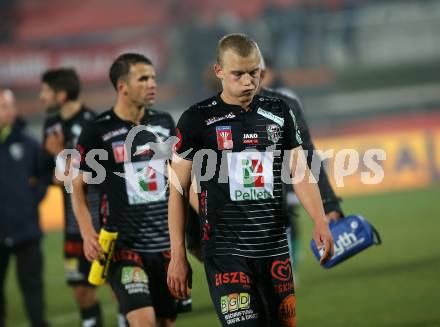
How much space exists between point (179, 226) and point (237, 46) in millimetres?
1072

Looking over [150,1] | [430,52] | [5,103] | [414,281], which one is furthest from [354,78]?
[5,103]

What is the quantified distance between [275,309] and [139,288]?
1.48 metres

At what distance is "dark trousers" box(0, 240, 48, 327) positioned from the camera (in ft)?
32.0

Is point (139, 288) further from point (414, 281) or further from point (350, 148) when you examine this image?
point (350, 148)

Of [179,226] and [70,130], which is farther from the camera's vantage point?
[70,130]

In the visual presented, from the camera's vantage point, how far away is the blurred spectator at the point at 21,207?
978 centimetres

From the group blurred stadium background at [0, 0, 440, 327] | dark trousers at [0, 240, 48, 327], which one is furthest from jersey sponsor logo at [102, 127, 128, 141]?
blurred stadium background at [0, 0, 440, 327]

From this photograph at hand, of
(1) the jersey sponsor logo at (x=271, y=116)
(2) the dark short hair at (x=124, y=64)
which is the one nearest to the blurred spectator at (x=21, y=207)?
(2) the dark short hair at (x=124, y=64)

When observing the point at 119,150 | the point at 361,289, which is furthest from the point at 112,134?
the point at 361,289

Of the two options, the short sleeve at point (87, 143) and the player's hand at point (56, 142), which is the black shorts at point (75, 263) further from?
the short sleeve at point (87, 143)

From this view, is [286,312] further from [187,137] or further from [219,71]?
[219,71]

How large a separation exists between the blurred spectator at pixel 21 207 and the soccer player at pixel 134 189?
2.87m

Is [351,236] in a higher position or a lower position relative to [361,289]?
higher

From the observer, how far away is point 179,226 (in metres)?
5.61
